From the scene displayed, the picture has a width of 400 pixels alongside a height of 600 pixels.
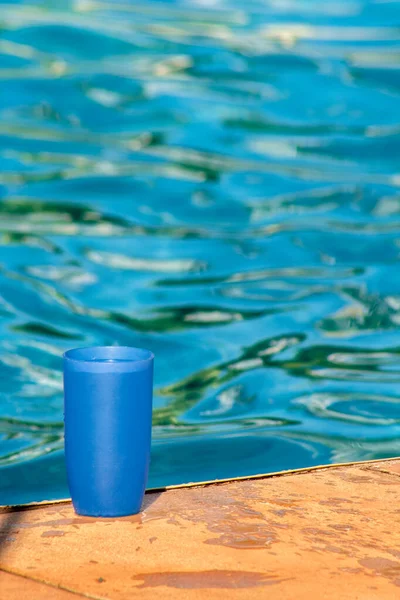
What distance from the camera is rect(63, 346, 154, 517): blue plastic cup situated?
11.3 feet

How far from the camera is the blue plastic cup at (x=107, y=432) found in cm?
343

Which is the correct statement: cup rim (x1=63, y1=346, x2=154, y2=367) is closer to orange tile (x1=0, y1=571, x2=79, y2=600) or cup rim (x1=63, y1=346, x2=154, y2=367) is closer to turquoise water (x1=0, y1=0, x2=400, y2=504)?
orange tile (x1=0, y1=571, x2=79, y2=600)

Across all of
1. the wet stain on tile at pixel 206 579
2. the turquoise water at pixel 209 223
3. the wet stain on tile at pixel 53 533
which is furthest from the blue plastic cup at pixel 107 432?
the turquoise water at pixel 209 223

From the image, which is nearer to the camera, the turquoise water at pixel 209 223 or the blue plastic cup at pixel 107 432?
the blue plastic cup at pixel 107 432

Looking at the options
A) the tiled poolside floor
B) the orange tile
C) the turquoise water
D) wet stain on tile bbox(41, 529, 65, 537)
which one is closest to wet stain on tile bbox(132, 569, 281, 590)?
the tiled poolside floor

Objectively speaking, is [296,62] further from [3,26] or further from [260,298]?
[260,298]

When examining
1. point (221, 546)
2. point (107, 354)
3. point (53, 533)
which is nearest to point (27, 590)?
point (53, 533)

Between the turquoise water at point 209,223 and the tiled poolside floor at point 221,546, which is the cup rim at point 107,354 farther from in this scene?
the turquoise water at point 209,223

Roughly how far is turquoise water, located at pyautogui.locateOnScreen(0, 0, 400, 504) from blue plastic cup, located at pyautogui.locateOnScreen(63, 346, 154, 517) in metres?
1.55

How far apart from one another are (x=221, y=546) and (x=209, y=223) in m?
8.10

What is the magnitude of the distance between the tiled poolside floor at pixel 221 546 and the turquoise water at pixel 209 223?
1.43 metres

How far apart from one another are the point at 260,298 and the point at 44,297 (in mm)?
1712

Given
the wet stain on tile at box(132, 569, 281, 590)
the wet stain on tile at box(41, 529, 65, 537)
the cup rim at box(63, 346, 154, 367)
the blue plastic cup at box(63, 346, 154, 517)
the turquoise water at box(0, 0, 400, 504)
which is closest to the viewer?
the wet stain on tile at box(132, 569, 281, 590)

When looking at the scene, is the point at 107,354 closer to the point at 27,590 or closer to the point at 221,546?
the point at 221,546
